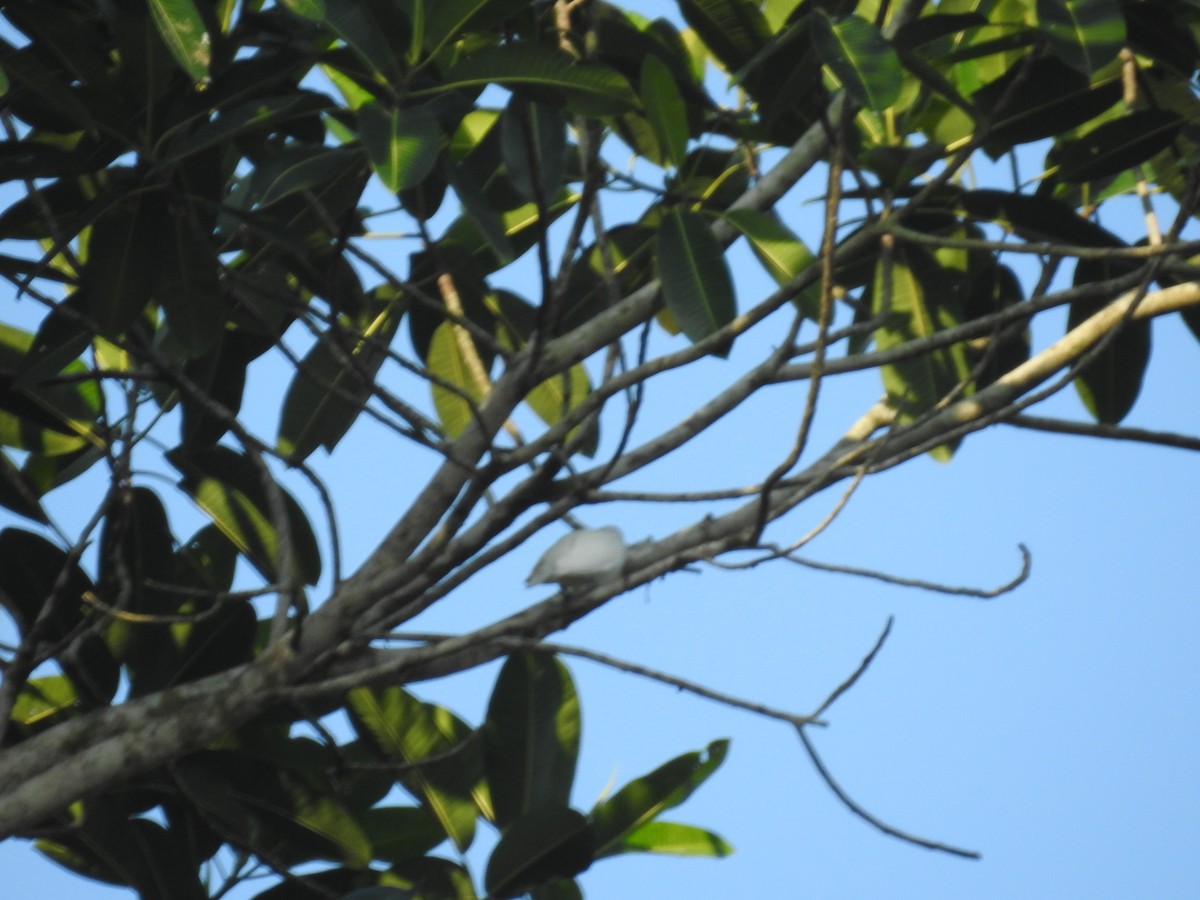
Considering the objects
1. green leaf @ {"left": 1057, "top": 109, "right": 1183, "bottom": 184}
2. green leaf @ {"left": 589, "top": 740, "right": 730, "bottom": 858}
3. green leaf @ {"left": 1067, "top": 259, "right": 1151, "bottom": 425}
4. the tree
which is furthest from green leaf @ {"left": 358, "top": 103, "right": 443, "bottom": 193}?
green leaf @ {"left": 1067, "top": 259, "right": 1151, "bottom": 425}

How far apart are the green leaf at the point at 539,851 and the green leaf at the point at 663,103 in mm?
723

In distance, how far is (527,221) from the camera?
185cm

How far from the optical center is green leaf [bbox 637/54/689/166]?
143cm

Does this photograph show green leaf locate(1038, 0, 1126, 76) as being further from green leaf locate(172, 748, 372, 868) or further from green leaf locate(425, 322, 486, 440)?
green leaf locate(172, 748, 372, 868)

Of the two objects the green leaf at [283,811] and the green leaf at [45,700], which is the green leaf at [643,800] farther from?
the green leaf at [45,700]

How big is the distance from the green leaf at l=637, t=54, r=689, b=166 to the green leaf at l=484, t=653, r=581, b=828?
1.97 feet

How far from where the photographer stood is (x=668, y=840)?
1611 millimetres

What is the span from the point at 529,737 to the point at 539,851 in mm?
172

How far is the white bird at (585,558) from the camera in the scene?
1.30 metres

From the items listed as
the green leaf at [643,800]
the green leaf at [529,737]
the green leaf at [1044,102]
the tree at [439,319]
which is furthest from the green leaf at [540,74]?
the green leaf at [643,800]

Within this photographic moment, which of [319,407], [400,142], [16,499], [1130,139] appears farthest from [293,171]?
[1130,139]

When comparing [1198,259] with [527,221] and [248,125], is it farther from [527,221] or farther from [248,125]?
[248,125]

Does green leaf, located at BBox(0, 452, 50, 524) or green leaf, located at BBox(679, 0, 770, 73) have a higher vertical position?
green leaf, located at BBox(679, 0, 770, 73)

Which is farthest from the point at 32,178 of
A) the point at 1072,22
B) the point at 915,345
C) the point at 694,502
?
the point at 1072,22
